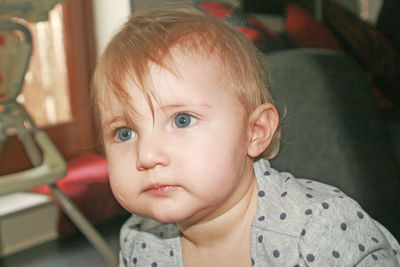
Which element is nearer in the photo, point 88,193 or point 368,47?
point 368,47

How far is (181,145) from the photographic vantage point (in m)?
0.52

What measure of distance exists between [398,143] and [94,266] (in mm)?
1394

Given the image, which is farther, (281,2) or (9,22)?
(9,22)

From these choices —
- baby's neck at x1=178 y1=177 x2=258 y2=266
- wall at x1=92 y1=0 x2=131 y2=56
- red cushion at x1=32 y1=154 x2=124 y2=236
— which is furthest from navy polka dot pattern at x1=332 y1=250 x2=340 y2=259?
wall at x1=92 y1=0 x2=131 y2=56

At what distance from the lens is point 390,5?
0.55 metres

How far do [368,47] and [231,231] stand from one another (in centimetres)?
31

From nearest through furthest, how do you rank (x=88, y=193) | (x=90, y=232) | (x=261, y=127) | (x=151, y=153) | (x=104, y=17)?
(x=151, y=153), (x=261, y=127), (x=90, y=232), (x=88, y=193), (x=104, y=17)

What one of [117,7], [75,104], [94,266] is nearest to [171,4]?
[94,266]

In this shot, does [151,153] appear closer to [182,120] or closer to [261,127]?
[182,120]

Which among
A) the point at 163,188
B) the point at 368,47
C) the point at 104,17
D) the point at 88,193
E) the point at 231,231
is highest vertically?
the point at 368,47

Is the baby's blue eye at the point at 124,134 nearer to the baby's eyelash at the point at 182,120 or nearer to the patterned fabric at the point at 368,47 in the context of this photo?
the baby's eyelash at the point at 182,120

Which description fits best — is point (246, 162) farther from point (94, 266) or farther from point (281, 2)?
point (94, 266)

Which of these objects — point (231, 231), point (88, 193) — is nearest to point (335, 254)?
point (231, 231)

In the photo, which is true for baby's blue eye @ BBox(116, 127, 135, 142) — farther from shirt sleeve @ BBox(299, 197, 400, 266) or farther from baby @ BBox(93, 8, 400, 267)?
shirt sleeve @ BBox(299, 197, 400, 266)
